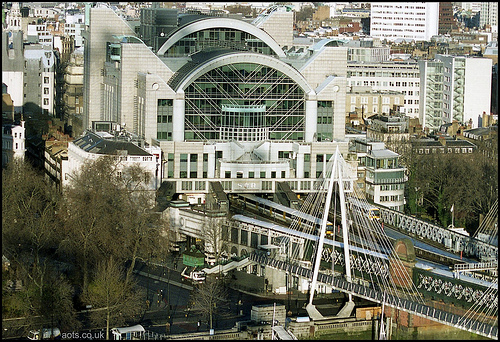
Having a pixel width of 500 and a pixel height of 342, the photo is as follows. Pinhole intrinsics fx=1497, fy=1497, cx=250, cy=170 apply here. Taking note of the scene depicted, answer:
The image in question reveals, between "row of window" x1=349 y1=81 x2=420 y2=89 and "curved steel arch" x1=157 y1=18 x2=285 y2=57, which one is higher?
"curved steel arch" x1=157 y1=18 x2=285 y2=57

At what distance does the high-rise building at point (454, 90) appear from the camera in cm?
13500

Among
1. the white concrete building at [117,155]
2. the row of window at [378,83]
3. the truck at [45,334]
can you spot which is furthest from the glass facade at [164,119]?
the row of window at [378,83]

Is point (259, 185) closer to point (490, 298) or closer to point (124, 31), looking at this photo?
point (124, 31)

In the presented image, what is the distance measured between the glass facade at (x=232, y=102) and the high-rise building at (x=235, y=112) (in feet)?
0.21

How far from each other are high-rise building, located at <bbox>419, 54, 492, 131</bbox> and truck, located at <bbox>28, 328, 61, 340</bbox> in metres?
71.9

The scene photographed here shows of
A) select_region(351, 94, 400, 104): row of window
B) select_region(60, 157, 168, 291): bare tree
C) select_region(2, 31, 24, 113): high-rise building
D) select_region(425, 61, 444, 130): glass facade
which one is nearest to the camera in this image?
select_region(60, 157, 168, 291): bare tree

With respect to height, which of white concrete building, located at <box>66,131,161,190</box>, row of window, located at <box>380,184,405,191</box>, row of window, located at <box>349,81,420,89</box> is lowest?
row of window, located at <box>380,184,405,191</box>

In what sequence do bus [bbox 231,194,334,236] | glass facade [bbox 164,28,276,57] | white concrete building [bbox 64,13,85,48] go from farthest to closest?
white concrete building [bbox 64,13,85,48]
glass facade [bbox 164,28,276,57]
bus [bbox 231,194,334,236]

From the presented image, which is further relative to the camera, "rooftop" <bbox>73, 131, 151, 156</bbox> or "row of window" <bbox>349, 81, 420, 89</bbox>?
"row of window" <bbox>349, 81, 420, 89</bbox>

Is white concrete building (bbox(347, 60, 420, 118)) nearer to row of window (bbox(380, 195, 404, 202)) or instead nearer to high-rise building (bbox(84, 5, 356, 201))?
high-rise building (bbox(84, 5, 356, 201))

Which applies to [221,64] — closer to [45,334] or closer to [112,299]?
[112,299]

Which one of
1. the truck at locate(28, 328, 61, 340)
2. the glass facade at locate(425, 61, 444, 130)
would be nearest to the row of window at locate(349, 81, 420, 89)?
the glass facade at locate(425, 61, 444, 130)

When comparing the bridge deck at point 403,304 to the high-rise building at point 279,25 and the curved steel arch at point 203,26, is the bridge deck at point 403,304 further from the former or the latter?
the high-rise building at point 279,25

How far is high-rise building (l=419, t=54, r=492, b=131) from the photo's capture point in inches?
5315
